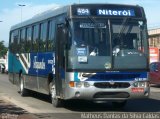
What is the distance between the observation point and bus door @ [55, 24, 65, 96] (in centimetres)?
1454

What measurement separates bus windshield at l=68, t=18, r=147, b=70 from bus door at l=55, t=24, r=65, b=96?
23.1 inches

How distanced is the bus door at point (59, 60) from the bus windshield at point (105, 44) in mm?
588

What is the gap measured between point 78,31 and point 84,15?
0.54 m

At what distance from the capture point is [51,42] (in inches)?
634

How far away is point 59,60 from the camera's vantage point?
48.6ft

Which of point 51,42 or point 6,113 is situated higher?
point 51,42

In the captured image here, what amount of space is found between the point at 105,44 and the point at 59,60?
160cm

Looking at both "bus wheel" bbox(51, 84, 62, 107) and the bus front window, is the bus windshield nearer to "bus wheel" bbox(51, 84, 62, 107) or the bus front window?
the bus front window

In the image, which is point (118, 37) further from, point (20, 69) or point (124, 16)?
point (20, 69)

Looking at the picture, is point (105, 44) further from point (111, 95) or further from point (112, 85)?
point (111, 95)

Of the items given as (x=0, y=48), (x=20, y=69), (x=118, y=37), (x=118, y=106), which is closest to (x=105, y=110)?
(x=118, y=106)

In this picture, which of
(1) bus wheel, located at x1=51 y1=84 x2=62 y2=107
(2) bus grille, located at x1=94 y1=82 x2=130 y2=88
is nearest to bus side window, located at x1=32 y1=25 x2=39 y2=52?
(1) bus wheel, located at x1=51 y1=84 x2=62 y2=107

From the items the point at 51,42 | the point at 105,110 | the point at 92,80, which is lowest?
the point at 105,110

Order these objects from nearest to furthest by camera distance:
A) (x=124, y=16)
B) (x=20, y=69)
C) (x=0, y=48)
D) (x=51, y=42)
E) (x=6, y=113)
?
(x=6, y=113) < (x=124, y=16) < (x=51, y=42) < (x=20, y=69) < (x=0, y=48)
